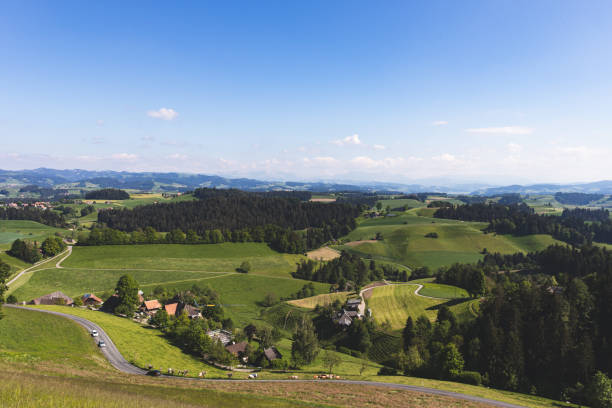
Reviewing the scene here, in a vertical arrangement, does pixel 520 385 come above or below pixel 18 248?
below

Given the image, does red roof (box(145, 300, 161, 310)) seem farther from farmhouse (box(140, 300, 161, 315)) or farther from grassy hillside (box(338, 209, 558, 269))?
grassy hillside (box(338, 209, 558, 269))

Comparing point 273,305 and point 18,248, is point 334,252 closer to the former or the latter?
point 273,305

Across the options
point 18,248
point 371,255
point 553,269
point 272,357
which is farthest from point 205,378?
point 553,269

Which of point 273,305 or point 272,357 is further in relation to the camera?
point 273,305

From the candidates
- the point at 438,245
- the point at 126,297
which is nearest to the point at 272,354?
the point at 126,297

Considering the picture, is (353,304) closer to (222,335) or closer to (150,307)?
(222,335)

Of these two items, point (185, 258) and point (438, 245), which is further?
point (438, 245)

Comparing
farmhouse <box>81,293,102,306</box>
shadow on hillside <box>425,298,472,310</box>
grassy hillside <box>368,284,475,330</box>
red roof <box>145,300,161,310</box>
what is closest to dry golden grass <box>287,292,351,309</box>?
grassy hillside <box>368,284,475,330</box>

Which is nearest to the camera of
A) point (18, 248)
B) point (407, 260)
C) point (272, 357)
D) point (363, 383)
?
point (363, 383)
